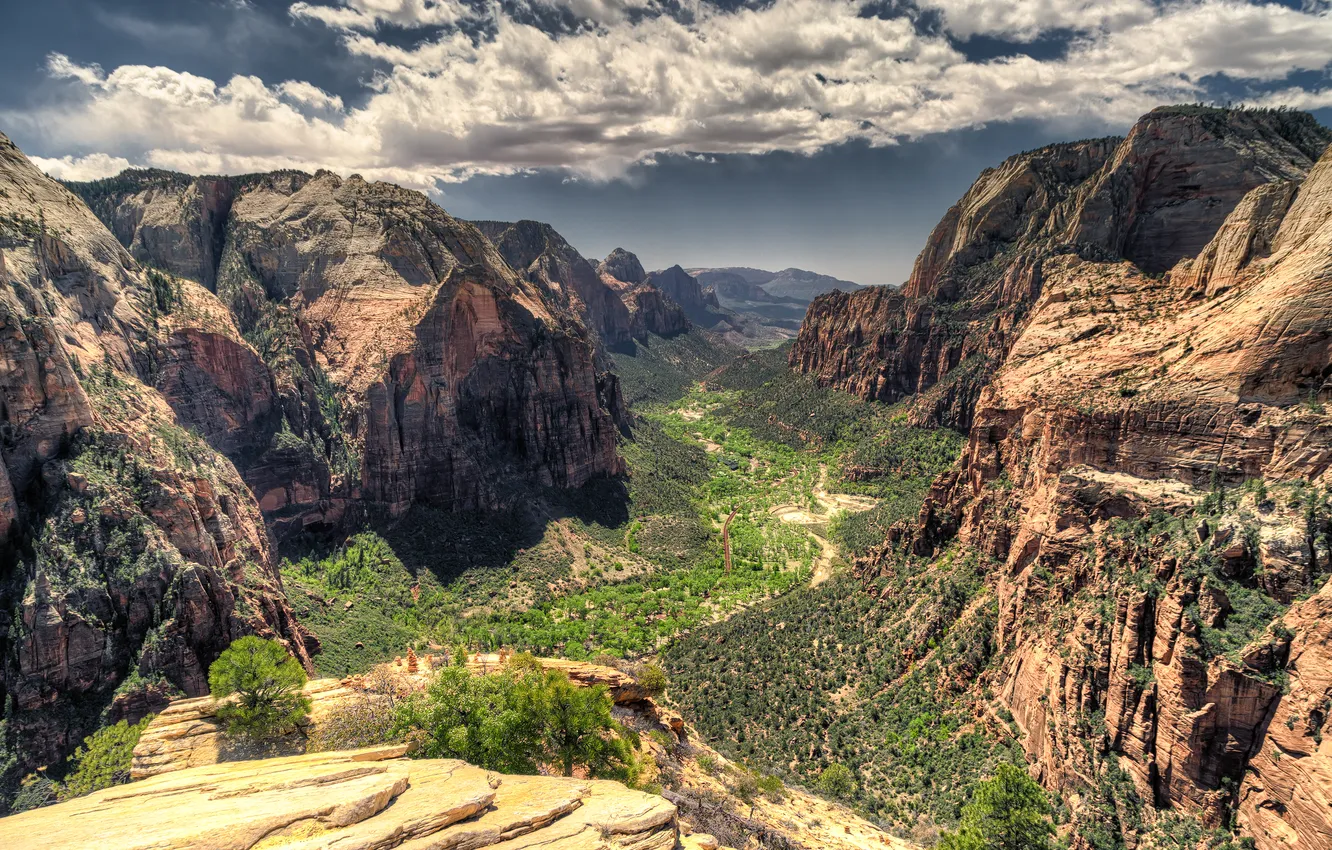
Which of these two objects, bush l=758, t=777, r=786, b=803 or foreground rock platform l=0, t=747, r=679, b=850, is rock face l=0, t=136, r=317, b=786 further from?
bush l=758, t=777, r=786, b=803

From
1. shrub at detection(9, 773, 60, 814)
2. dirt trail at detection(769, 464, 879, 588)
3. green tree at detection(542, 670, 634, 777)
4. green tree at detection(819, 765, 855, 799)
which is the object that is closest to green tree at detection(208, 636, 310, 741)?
shrub at detection(9, 773, 60, 814)

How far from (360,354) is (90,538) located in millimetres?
60294

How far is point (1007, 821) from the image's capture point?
94.9ft

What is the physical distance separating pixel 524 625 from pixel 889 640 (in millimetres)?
46633

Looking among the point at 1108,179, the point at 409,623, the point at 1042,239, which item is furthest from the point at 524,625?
the point at 1042,239

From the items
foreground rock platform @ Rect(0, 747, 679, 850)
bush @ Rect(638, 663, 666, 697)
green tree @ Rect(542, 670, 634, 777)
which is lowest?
bush @ Rect(638, 663, 666, 697)

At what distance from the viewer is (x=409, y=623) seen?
7262 centimetres

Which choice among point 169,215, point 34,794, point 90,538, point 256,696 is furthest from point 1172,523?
point 169,215

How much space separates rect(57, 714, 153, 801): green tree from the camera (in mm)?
30844

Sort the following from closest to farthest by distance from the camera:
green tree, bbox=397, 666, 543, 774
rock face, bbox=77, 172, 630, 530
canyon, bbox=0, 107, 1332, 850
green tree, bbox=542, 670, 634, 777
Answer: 1. green tree, bbox=397, 666, 543, 774
2. canyon, bbox=0, 107, 1332, 850
3. green tree, bbox=542, 670, 634, 777
4. rock face, bbox=77, 172, 630, 530

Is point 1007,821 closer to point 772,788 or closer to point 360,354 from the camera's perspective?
point 772,788

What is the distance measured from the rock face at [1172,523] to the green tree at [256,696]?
4522 cm

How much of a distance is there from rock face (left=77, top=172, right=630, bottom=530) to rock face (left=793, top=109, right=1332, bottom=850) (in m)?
71.9

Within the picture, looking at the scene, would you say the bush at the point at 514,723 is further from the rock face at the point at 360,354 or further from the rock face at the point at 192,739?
the rock face at the point at 360,354
